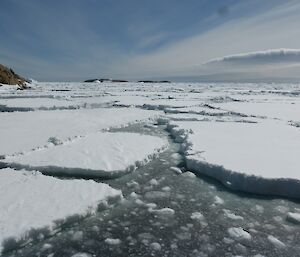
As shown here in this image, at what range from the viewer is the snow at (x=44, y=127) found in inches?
264

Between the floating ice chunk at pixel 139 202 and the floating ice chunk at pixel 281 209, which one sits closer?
the floating ice chunk at pixel 281 209

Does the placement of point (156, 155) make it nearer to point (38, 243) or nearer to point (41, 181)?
point (41, 181)

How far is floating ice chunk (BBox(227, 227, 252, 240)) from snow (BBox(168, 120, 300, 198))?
121 cm

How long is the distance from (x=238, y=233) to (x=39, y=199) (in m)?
2.27

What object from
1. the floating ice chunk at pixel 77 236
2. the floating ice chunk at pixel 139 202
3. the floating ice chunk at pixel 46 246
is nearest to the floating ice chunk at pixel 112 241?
the floating ice chunk at pixel 77 236

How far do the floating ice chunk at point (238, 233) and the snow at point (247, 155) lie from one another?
121cm

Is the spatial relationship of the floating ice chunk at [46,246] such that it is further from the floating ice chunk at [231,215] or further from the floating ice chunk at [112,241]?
the floating ice chunk at [231,215]

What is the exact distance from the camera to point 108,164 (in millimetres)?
5469

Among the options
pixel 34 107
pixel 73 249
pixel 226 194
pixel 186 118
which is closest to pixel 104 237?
pixel 73 249

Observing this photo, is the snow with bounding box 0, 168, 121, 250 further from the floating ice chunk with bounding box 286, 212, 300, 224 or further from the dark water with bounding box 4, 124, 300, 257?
the floating ice chunk with bounding box 286, 212, 300, 224

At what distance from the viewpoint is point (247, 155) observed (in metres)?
5.84

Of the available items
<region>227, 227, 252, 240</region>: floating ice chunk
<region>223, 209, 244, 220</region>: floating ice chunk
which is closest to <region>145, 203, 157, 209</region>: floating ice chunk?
<region>223, 209, 244, 220</region>: floating ice chunk

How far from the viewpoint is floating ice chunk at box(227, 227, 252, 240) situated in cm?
342

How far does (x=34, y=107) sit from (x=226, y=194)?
37.3ft
